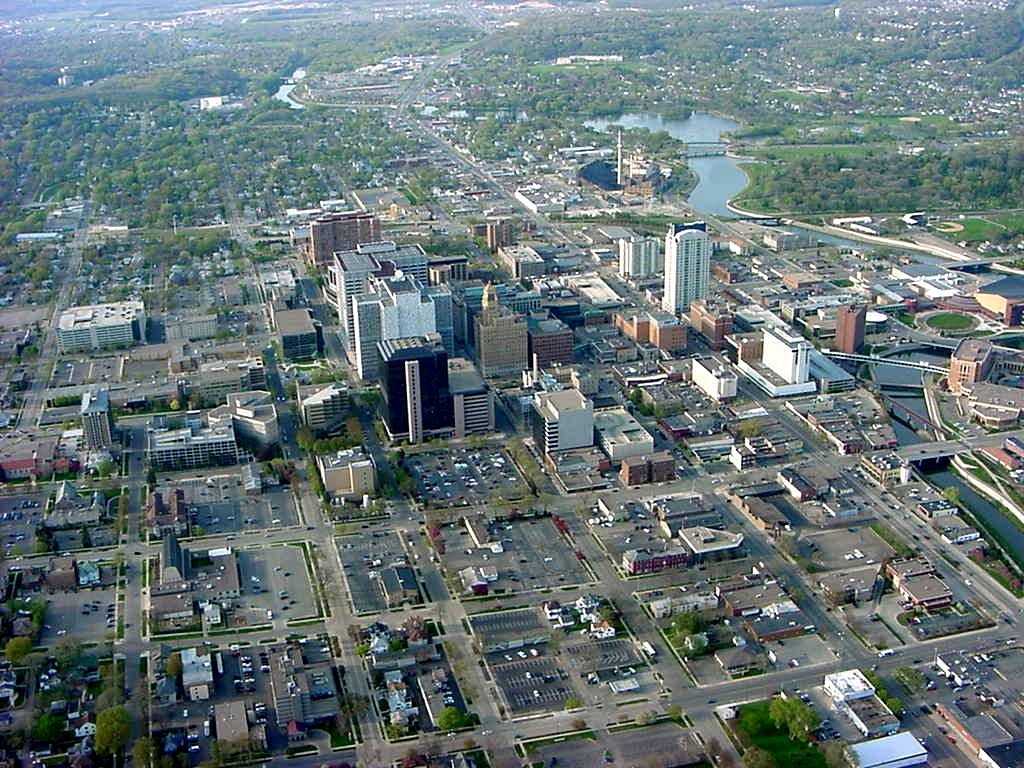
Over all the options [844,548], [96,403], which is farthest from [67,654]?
[844,548]

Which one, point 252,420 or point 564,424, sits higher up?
point 564,424

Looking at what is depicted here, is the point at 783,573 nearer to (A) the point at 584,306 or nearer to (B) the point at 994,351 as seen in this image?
(B) the point at 994,351

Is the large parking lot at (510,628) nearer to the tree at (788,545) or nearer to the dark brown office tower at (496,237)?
the tree at (788,545)

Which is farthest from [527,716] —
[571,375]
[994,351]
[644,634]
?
[994,351]

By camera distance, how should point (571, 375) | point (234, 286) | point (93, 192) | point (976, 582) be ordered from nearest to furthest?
point (976, 582) → point (571, 375) → point (234, 286) → point (93, 192)

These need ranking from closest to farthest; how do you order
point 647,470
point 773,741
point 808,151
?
1. point 773,741
2. point 647,470
3. point 808,151

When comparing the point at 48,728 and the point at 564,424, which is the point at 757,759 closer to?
the point at 48,728

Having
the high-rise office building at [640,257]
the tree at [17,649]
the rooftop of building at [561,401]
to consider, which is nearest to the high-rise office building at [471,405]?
the rooftop of building at [561,401]
